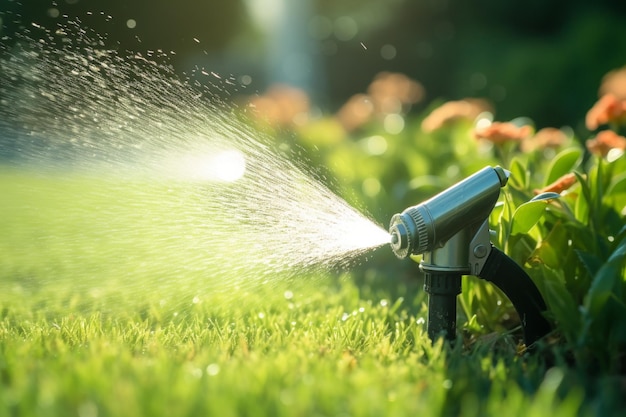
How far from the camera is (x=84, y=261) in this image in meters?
4.41

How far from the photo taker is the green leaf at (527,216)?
7.80 feet

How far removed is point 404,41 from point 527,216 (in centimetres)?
1088

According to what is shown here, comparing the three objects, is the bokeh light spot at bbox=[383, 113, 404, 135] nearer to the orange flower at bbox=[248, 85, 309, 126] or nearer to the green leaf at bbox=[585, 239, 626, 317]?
the orange flower at bbox=[248, 85, 309, 126]

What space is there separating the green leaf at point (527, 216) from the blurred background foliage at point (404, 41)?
2958 mm

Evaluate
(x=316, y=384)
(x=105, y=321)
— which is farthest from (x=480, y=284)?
(x=105, y=321)

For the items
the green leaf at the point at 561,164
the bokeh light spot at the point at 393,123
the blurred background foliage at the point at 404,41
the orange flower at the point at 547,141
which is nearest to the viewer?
the green leaf at the point at 561,164

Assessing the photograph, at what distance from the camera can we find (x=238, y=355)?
210 cm

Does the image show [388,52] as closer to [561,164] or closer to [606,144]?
[606,144]

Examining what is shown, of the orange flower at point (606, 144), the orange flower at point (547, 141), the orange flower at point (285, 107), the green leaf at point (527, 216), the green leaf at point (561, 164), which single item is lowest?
the green leaf at point (527, 216)

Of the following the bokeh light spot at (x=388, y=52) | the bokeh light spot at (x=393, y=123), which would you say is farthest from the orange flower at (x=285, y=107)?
the bokeh light spot at (x=388, y=52)

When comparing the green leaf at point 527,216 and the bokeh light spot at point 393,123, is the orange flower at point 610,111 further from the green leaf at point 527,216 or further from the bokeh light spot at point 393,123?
the bokeh light spot at point 393,123

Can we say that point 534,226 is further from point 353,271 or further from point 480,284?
point 353,271

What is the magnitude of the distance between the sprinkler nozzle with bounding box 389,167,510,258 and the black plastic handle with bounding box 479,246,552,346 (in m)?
0.16

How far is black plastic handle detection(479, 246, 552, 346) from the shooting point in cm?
225
